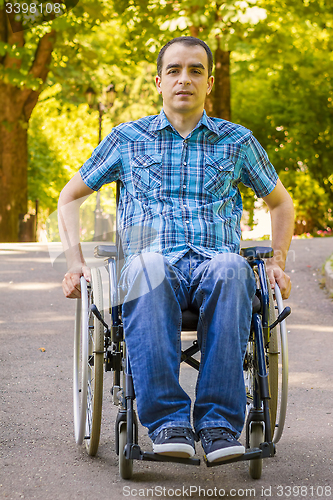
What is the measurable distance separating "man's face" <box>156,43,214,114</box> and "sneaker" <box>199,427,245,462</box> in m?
1.45

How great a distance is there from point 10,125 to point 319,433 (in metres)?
10.9

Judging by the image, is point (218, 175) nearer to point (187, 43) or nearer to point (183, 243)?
point (183, 243)

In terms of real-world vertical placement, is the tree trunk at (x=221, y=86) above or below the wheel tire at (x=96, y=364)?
above

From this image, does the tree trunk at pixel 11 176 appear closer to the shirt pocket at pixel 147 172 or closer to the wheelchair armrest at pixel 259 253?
the shirt pocket at pixel 147 172

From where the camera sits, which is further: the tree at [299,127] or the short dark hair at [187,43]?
the tree at [299,127]

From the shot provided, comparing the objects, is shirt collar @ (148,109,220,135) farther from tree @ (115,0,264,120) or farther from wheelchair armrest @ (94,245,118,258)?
tree @ (115,0,264,120)

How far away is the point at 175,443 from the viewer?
7.75 feet

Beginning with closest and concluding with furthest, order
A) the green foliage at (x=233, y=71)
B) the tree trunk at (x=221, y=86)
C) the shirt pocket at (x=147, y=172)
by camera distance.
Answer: the shirt pocket at (x=147, y=172)
the green foliage at (x=233, y=71)
the tree trunk at (x=221, y=86)

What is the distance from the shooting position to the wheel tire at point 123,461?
259 cm

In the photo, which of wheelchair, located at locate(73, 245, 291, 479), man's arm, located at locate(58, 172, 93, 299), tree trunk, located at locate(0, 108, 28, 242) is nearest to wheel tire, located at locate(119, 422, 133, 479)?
wheelchair, located at locate(73, 245, 291, 479)

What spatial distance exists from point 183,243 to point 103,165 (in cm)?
53

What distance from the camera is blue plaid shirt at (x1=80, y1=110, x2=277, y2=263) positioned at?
116 inches

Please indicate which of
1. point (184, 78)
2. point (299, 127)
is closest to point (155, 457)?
point (184, 78)

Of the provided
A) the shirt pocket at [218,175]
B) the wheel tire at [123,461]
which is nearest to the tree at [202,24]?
the shirt pocket at [218,175]
